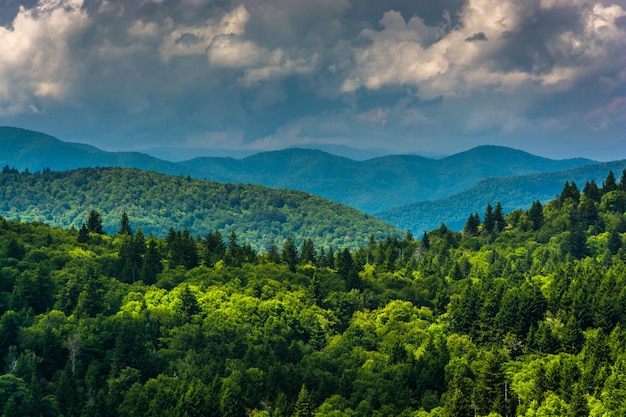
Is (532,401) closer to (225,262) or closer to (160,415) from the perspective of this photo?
(160,415)

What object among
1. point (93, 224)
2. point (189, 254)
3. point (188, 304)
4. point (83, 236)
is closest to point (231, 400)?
point (188, 304)

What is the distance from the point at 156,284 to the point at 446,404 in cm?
6902

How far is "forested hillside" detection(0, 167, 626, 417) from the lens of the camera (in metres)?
91.2

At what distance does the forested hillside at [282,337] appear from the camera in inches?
3590

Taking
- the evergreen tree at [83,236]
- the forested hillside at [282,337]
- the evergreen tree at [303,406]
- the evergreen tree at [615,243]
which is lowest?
the evergreen tree at [303,406]

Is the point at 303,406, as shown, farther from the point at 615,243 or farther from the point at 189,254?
the point at 615,243

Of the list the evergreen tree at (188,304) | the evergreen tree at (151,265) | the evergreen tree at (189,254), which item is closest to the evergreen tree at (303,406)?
the evergreen tree at (188,304)

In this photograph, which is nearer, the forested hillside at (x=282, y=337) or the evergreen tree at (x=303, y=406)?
the evergreen tree at (x=303, y=406)

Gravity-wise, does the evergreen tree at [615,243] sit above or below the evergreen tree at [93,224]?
below

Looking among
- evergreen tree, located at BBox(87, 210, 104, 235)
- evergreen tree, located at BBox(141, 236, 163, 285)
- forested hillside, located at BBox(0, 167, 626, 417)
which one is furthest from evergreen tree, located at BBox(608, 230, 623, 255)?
evergreen tree, located at BBox(87, 210, 104, 235)

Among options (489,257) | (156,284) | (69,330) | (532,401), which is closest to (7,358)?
(69,330)

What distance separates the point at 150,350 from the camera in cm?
10762

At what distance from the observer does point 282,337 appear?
380 ft

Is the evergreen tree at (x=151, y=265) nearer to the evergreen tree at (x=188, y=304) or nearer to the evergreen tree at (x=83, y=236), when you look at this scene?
the evergreen tree at (x=83, y=236)
